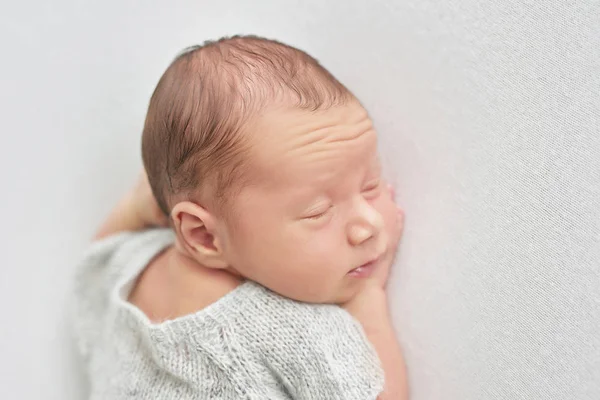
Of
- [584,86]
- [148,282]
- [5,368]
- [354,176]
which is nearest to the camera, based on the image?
[584,86]

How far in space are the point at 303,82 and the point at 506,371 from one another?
46 cm

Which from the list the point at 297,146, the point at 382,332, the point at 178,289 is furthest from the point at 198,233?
the point at 382,332

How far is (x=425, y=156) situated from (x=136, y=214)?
53 centimetres

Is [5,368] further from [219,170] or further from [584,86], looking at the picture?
[584,86]

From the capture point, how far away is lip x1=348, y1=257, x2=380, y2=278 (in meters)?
0.95

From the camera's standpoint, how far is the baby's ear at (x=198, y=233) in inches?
36.1

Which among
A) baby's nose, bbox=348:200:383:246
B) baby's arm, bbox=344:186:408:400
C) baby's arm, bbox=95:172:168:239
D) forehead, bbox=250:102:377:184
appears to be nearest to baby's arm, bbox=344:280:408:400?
baby's arm, bbox=344:186:408:400

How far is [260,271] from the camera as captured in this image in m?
0.93

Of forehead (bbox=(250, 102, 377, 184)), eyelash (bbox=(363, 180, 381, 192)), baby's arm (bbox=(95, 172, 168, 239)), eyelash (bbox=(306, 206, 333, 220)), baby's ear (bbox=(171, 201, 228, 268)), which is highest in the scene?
forehead (bbox=(250, 102, 377, 184))

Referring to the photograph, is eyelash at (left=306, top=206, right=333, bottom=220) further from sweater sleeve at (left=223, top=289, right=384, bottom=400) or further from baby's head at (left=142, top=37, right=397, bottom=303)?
sweater sleeve at (left=223, top=289, right=384, bottom=400)

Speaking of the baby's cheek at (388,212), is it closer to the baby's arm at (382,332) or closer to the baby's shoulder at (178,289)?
the baby's arm at (382,332)

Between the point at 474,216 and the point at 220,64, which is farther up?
the point at 220,64

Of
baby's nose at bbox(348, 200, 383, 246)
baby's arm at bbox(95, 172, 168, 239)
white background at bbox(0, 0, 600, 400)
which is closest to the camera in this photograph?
white background at bbox(0, 0, 600, 400)

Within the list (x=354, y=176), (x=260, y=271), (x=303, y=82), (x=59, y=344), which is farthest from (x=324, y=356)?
(x=59, y=344)
